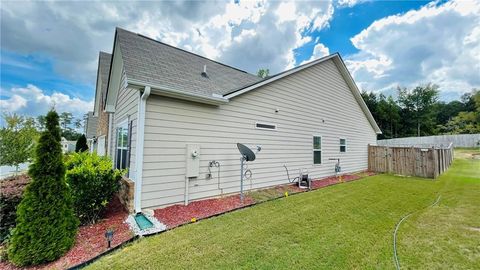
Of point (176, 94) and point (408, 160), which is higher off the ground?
point (176, 94)

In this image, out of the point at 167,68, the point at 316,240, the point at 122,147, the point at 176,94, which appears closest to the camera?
the point at 316,240

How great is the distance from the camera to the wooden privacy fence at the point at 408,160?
10297mm

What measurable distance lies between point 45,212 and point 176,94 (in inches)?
126

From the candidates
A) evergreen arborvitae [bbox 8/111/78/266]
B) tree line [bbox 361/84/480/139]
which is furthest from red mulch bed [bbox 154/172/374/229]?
tree line [bbox 361/84/480/139]

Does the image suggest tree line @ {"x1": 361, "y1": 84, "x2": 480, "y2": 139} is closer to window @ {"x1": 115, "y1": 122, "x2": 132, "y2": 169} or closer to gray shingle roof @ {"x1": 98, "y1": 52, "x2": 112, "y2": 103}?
gray shingle roof @ {"x1": 98, "y1": 52, "x2": 112, "y2": 103}

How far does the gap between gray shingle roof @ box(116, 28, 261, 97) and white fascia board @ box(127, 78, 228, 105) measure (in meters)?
0.10

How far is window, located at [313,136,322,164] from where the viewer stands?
30.6ft

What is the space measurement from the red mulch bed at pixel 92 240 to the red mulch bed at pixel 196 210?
2.40 feet

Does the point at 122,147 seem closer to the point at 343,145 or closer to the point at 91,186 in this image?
the point at 91,186

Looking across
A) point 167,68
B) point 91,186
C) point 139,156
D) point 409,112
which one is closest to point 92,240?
point 91,186

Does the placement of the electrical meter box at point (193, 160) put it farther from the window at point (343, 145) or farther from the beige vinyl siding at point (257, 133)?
the window at point (343, 145)

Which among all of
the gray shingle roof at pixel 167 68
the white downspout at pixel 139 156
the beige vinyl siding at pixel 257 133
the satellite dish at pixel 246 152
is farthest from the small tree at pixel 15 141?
the satellite dish at pixel 246 152

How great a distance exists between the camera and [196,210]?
4898mm

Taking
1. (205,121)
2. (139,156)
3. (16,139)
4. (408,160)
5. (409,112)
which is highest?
(409,112)
